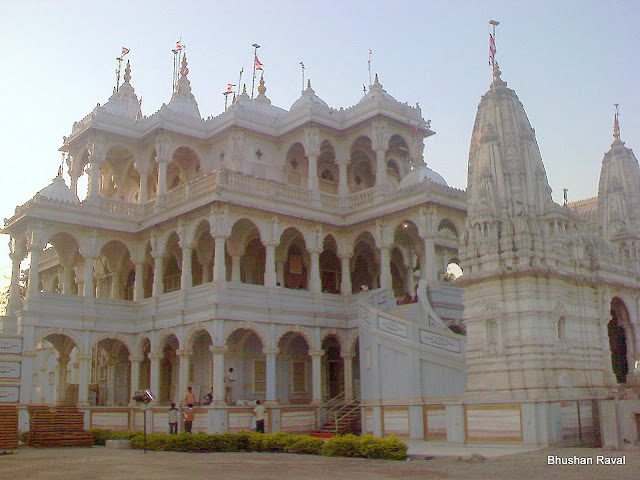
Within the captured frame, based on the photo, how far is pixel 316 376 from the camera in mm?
30828

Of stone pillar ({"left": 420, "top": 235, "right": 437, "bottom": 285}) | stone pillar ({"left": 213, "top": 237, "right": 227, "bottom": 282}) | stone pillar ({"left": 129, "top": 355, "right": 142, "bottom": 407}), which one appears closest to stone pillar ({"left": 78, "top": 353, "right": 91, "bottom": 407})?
stone pillar ({"left": 129, "top": 355, "right": 142, "bottom": 407})

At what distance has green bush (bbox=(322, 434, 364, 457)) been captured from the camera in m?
17.9

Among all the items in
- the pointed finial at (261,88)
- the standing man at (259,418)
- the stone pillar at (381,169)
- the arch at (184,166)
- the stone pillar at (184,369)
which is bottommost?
the standing man at (259,418)

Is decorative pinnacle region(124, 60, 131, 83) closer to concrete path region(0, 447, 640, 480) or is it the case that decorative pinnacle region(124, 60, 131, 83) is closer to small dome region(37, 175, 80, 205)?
small dome region(37, 175, 80, 205)

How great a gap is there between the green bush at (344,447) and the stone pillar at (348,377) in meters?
12.4

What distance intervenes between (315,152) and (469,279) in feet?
53.8

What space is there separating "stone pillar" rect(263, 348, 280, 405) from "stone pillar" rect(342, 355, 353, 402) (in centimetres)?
327

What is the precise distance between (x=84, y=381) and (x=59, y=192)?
359 inches

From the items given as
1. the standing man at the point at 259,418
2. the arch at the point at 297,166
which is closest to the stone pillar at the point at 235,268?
the arch at the point at 297,166

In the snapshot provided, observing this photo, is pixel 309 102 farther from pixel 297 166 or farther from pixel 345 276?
pixel 345 276

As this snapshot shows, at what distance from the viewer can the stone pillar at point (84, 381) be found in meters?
30.0

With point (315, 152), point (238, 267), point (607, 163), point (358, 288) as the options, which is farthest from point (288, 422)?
point (607, 163)

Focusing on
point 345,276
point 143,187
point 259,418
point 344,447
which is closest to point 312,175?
point 345,276

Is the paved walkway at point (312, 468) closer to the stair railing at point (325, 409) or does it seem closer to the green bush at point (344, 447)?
the green bush at point (344, 447)
